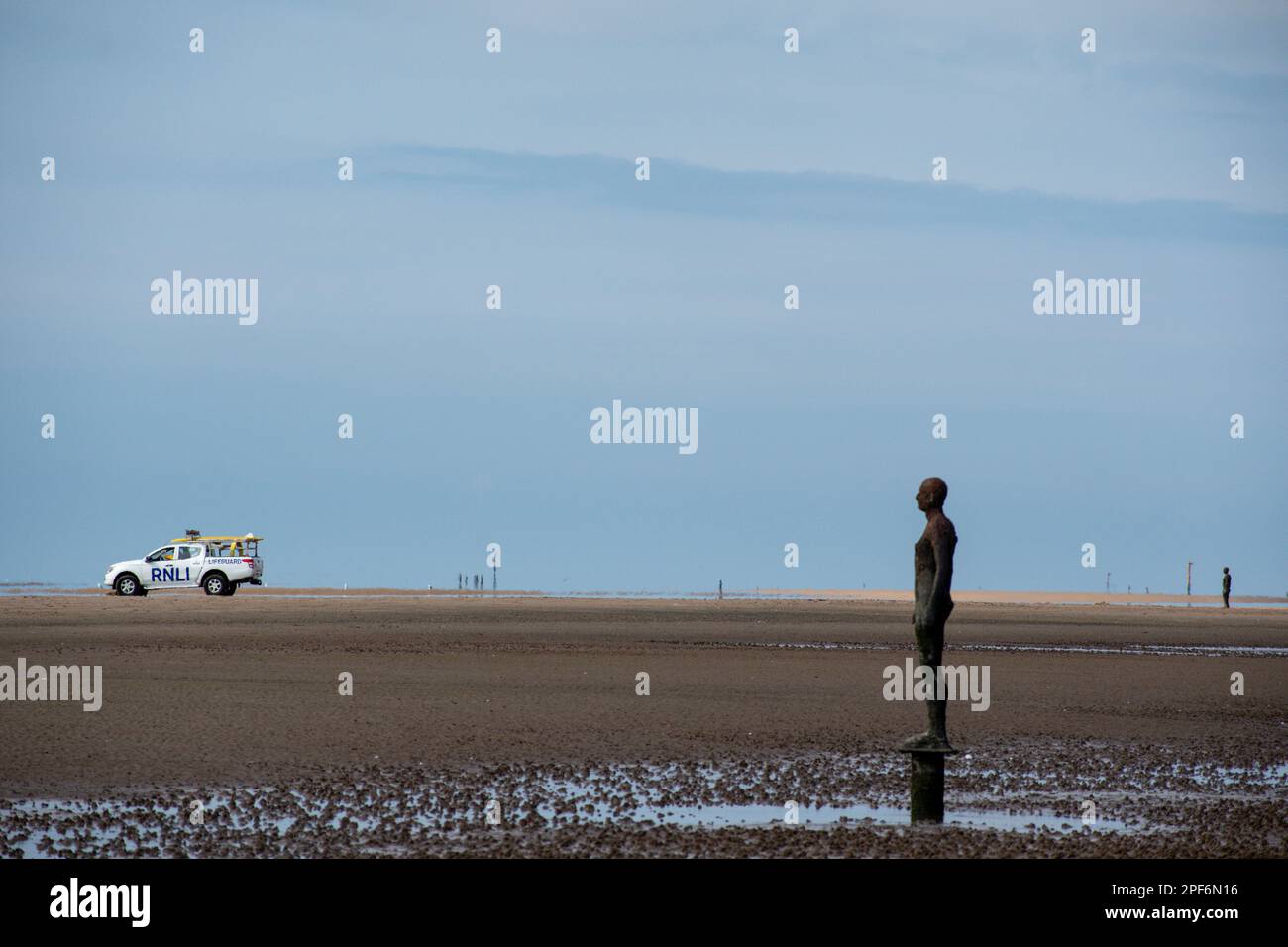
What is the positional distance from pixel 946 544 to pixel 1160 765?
5.60m

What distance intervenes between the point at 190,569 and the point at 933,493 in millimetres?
48109

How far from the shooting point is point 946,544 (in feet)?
43.8

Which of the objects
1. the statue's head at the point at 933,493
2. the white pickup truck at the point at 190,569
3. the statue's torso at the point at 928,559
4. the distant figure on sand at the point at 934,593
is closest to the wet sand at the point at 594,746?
the distant figure on sand at the point at 934,593

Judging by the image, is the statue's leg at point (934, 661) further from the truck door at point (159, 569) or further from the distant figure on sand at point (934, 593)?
the truck door at point (159, 569)

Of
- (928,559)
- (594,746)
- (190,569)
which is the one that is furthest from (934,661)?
(190,569)

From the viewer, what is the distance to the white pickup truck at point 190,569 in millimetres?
57375

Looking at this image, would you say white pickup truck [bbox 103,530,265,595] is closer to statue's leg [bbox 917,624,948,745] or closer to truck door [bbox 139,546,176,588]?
truck door [bbox 139,546,176,588]

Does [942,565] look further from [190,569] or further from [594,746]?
[190,569]

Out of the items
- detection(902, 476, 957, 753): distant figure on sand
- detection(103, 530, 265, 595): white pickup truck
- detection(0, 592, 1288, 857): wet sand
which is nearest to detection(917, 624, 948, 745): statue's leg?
detection(902, 476, 957, 753): distant figure on sand

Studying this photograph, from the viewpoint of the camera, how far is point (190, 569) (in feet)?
190
